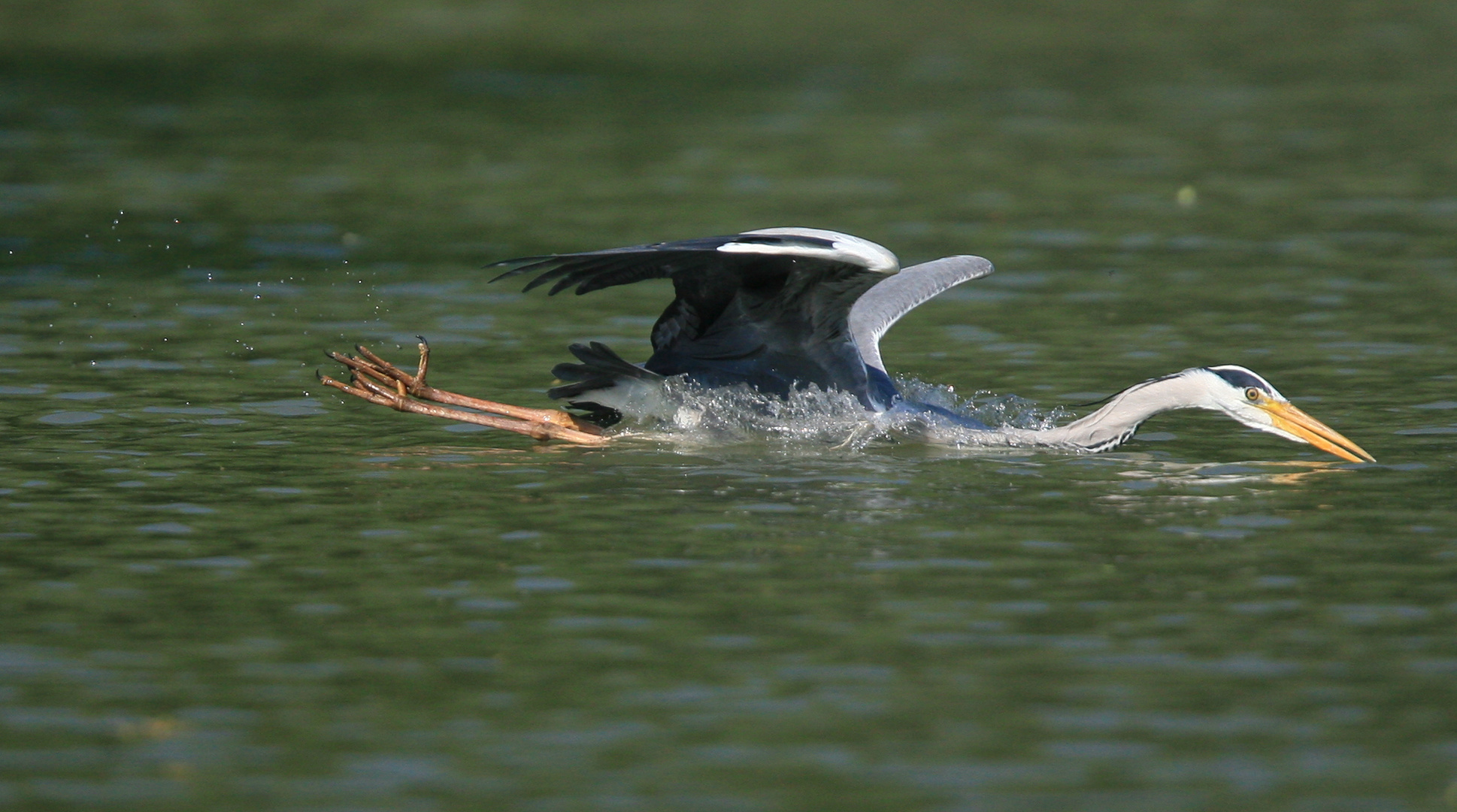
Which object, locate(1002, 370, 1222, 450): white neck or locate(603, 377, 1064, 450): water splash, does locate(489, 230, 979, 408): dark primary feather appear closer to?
locate(603, 377, 1064, 450): water splash

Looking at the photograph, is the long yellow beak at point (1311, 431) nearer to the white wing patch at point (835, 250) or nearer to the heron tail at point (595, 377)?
the white wing patch at point (835, 250)

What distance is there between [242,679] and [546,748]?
132 cm

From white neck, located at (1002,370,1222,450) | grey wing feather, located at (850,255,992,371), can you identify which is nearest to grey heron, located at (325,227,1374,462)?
white neck, located at (1002,370,1222,450)

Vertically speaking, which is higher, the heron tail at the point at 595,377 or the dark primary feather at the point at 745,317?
the dark primary feather at the point at 745,317

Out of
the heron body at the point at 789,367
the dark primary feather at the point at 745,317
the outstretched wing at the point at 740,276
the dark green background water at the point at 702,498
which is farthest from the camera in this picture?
the heron body at the point at 789,367

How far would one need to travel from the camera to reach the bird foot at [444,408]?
39.9 ft

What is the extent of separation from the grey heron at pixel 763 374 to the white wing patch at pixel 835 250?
0.64m

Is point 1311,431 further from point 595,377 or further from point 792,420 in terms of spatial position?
point 595,377

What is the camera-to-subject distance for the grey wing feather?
1346 centimetres

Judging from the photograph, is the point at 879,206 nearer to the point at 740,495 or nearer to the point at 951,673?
the point at 740,495

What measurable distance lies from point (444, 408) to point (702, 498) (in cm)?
214

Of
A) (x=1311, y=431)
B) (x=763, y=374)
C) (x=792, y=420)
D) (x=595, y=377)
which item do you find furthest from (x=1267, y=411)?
(x=595, y=377)

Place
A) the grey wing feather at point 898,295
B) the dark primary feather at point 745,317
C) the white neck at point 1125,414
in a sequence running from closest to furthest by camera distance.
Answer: the dark primary feather at point 745,317 → the white neck at point 1125,414 → the grey wing feather at point 898,295

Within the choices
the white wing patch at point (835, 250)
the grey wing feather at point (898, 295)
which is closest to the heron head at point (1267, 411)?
the grey wing feather at point (898, 295)
